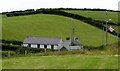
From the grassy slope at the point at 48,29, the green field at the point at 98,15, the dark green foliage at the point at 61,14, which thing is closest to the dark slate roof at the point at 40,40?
the grassy slope at the point at 48,29

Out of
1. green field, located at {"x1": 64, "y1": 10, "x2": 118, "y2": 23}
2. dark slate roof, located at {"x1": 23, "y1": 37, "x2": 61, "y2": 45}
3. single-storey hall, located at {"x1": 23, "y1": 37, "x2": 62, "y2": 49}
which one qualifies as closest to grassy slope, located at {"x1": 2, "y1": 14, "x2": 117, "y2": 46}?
dark slate roof, located at {"x1": 23, "y1": 37, "x2": 61, "y2": 45}

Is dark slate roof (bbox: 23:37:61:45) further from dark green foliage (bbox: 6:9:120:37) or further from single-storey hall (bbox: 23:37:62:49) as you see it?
dark green foliage (bbox: 6:9:120:37)

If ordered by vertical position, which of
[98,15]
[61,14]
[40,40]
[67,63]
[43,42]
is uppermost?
[67,63]

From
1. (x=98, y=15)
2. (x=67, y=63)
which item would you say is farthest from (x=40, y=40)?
(x=67, y=63)

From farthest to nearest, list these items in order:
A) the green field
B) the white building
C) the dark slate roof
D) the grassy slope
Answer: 1. the green field
2. the grassy slope
3. the dark slate roof
4. the white building

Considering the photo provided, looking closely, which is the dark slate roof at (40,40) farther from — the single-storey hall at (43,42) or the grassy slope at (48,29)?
the grassy slope at (48,29)

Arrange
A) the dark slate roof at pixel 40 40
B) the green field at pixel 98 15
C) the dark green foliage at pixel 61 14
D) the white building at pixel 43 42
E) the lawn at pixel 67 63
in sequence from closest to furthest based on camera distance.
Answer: the lawn at pixel 67 63
the white building at pixel 43 42
the dark slate roof at pixel 40 40
the dark green foliage at pixel 61 14
the green field at pixel 98 15

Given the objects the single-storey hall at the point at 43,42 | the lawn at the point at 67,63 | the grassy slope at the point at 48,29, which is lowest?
the single-storey hall at the point at 43,42

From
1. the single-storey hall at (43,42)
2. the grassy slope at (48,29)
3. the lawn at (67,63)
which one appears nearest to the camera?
the lawn at (67,63)

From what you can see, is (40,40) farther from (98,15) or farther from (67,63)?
(67,63)
